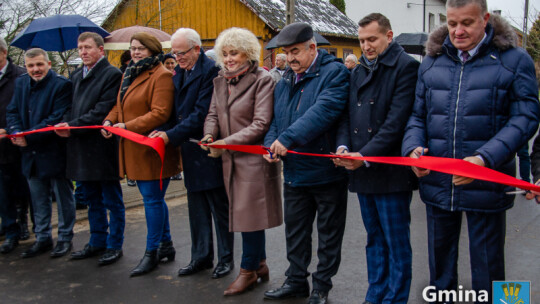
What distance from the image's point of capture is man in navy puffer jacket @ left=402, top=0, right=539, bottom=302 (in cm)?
296

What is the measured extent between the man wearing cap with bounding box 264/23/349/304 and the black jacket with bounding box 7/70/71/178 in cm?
258

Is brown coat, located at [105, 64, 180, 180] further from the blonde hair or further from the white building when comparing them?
the white building

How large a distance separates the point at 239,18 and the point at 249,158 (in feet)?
60.6

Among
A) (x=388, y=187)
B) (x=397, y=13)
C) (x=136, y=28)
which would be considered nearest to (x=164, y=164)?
(x=388, y=187)

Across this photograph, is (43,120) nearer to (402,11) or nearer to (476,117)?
(476,117)

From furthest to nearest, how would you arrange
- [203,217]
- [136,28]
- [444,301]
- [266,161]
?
[136,28] < [203,217] < [266,161] < [444,301]

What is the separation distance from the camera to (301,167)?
12.9 ft

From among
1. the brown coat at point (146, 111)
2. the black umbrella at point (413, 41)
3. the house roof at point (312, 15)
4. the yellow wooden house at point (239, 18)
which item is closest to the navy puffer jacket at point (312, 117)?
the brown coat at point (146, 111)

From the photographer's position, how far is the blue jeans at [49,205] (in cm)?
547

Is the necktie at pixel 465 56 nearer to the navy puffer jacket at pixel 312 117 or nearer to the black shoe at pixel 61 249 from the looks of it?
the navy puffer jacket at pixel 312 117

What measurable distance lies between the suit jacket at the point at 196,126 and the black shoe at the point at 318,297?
133 cm

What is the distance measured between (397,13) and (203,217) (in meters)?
33.0

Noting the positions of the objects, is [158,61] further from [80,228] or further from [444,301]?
[444,301]

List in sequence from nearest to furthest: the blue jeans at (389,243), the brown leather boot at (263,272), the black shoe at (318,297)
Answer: the blue jeans at (389,243) < the black shoe at (318,297) < the brown leather boot at (263,272)
